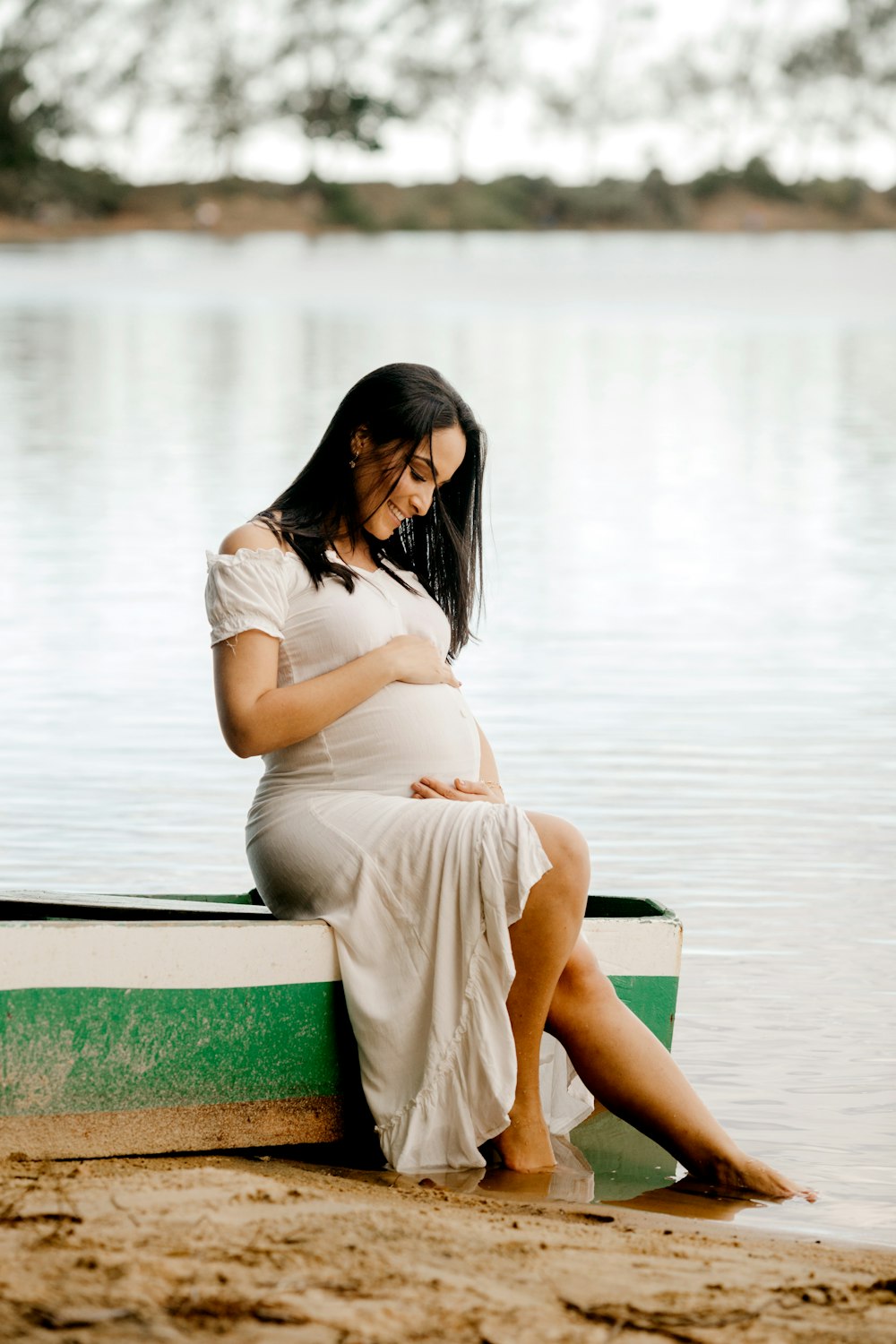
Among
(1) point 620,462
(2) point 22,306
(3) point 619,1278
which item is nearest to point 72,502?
(1) point 620,462

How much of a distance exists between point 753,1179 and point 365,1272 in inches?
44.3

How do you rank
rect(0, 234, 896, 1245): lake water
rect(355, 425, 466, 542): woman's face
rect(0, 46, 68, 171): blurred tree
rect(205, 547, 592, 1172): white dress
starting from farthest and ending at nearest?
1. rect(0, 46, 68, 171): blurred tree
2. rect(0, 234, 896, 1245): lake water
3. rect(355, 425, 466, 542): woman's face
4. rect(205, 547, 592, 1172): white dress

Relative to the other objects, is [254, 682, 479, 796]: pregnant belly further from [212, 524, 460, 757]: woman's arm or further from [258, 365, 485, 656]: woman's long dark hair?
[258, 365, 485, 656]: woman's long dark hair

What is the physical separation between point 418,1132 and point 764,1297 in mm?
902

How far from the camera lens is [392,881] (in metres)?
3.60

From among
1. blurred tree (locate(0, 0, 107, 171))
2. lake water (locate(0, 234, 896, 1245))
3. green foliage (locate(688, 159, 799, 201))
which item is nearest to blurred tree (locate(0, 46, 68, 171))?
blurred tree (locate(0, 0, 107, 171))

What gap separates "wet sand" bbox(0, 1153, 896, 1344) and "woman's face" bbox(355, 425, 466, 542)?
3.87 ft

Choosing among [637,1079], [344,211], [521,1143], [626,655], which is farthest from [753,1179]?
[344,211]

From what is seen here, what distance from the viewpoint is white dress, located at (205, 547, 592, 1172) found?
356cm

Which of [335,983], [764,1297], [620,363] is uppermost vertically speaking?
[620,363]

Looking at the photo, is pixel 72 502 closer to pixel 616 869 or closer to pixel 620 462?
pixel 620 462

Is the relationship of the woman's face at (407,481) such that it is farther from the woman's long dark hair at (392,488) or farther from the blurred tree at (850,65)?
the blurred tree at (850,65)

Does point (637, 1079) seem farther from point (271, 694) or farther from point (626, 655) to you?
point (626, 655)

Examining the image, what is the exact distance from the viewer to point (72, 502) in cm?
1279
